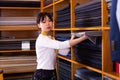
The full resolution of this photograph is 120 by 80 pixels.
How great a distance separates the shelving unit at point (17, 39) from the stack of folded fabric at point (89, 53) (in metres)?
1.60

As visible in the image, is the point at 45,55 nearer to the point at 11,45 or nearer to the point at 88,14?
the point at 88,14

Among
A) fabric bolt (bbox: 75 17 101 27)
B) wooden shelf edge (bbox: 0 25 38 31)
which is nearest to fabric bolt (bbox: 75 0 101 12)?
→ fabric bolt (bbox: 75 17 101 27)

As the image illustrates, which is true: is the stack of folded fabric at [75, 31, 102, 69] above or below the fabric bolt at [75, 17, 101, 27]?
below

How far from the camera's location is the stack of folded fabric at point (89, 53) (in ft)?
6.53

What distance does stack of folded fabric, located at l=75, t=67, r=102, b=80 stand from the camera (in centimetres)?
213

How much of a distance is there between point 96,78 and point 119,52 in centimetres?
64

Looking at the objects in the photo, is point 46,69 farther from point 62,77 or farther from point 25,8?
point 25,8

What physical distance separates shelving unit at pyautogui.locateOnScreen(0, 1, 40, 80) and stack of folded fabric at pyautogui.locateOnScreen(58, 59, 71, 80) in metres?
0.91

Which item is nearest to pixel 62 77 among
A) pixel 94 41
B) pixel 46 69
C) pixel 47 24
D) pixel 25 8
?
pixel 46 69

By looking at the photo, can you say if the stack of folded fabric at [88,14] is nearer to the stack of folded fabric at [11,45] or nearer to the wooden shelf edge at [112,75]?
the wooden shelf edge at [112,75]

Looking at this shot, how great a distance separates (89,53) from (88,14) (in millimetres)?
386

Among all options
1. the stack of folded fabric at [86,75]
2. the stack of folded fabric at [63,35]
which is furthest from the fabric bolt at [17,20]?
the stack of folded fabric at [86,75]

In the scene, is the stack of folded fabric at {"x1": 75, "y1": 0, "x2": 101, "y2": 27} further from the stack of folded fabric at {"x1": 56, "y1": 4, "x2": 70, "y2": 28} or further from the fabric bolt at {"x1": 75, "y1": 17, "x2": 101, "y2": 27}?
the stack of folded fabric at {"x1": 56, "y1": 4, "x2": 70, "y2": 28}

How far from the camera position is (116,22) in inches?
58.4
